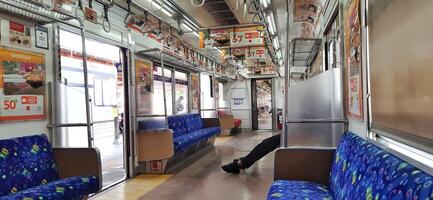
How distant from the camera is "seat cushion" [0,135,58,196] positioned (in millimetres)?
3014

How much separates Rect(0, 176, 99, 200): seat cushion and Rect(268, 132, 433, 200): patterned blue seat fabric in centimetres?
178

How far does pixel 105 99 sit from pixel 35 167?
6974 millimetres

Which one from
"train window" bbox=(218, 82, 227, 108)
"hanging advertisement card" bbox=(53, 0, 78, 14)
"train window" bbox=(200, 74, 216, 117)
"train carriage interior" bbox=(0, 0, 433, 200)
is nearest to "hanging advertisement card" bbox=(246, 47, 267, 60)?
"train carriage interior" bbox=(0, 0, 433, 200)

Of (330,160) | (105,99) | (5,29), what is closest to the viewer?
(330,160)

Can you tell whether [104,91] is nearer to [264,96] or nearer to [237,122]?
[237,122]

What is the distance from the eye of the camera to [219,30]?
260 inches

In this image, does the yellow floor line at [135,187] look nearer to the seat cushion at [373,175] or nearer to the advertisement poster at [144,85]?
the advertisement poster at [144,85]

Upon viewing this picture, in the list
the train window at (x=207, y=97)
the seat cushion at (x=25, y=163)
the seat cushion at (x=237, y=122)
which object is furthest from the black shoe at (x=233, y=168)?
the seat cushion at (x=237, y=122)

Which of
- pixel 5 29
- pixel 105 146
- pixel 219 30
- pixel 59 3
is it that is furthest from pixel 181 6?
pixel 105 146

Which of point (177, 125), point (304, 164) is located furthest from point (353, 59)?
point (177, 125)

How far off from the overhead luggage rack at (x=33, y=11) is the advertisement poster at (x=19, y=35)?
4.4 inches

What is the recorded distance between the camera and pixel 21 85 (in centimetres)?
338

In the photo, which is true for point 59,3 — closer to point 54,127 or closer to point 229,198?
point 54,127

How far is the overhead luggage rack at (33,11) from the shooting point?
308 centimetres
